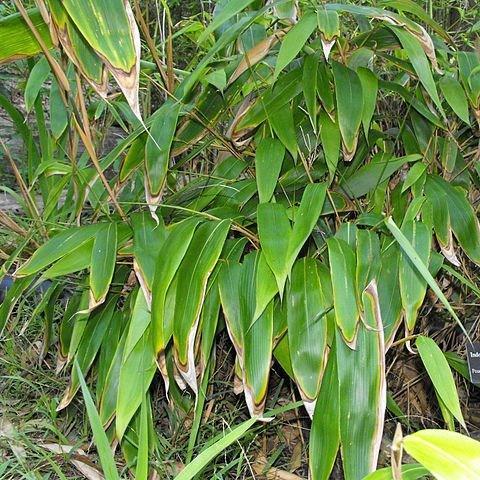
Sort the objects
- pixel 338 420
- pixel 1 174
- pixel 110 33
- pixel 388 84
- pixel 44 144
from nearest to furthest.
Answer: pixel 110 33 → pixel 338 420 → pixel 388 84 → pixel 44 144 → pixel 1 174

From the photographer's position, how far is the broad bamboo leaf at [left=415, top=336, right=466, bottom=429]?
97 cm

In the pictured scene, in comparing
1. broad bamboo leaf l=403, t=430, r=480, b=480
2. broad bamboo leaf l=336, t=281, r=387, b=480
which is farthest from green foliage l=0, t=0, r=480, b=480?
broad bamboo leaf l=403, t=430, r=480, b=480

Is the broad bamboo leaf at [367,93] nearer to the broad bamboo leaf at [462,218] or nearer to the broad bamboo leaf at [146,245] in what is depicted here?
the broad bamboo leaf at [462,218]

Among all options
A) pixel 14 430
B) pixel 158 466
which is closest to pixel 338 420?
pixel 158 466

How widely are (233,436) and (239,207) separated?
0.57 m

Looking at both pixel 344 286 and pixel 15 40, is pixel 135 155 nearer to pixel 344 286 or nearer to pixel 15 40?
pixel 15 40

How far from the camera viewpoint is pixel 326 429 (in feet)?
3.34

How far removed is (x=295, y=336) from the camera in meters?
1.08

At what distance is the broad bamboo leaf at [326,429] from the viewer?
100cm

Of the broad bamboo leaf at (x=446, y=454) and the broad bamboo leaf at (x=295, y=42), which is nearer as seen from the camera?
the broad bamboo leaf at (x=446, y=454)

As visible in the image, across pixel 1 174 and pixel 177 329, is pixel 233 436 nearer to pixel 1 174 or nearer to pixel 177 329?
pixel 177 329

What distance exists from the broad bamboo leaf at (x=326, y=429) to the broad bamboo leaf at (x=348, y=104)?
34cm

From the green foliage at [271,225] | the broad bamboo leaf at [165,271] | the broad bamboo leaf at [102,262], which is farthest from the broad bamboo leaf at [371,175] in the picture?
the broad bamboo leaf at [102,262]

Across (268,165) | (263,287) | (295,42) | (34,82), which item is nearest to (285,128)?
(268,165)
